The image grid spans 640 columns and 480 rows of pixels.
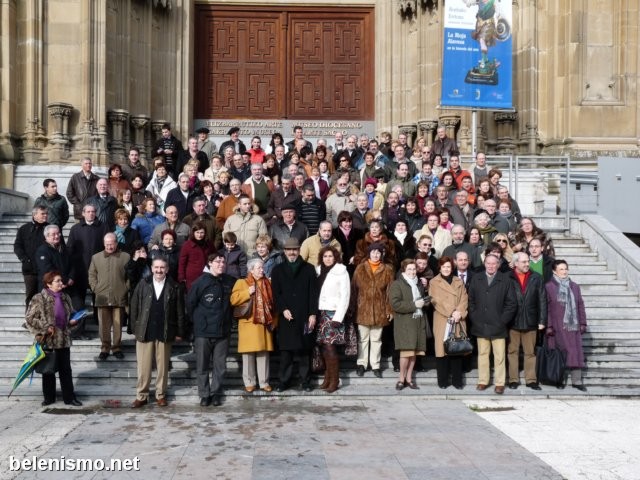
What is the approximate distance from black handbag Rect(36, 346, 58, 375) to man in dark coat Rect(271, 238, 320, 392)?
100 inches

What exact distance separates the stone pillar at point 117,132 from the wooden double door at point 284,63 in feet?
8.63

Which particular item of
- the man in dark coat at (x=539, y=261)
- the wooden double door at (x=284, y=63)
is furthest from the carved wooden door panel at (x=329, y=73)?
the man in dark coat at (x=539, y=261)

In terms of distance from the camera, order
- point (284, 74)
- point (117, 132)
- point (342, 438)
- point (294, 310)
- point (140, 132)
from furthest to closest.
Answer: point (284, 74), point (140, 132), point (117, 132), point (294, 310), point (342, 438)

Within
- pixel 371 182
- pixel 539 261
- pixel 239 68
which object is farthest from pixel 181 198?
pixel 239 68

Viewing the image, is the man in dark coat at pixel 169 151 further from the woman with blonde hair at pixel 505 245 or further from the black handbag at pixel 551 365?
the black handbag at pixel 551 365

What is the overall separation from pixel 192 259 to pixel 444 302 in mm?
3113

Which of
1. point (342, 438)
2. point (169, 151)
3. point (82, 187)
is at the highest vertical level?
point (169, 151)

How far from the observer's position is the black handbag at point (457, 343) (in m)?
9.97

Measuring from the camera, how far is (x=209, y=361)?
31.6ft

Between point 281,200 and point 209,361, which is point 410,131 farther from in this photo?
point 209,361

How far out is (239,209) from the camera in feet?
36.1

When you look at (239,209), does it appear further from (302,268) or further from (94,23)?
(94,23)

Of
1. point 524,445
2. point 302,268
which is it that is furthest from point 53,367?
point 524,445

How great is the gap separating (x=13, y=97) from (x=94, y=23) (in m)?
2.05
